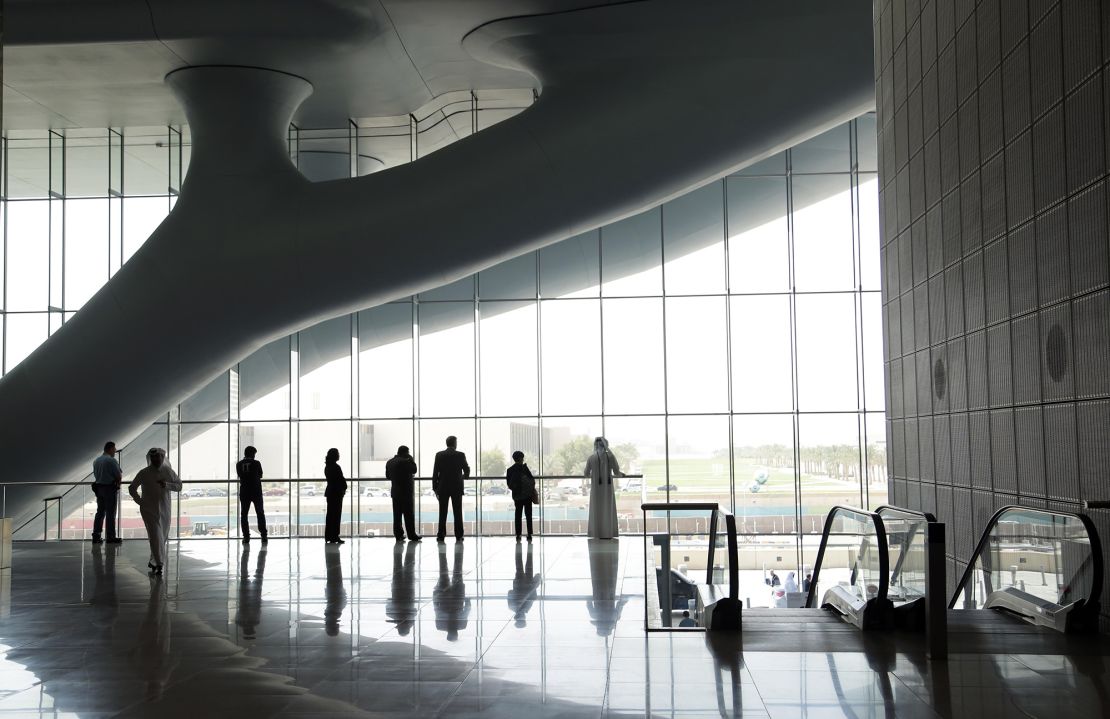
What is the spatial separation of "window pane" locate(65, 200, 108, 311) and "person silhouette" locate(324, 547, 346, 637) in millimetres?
12177

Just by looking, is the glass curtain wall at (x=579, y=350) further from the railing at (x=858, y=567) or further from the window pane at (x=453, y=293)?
the railing at (x=858, y=567)

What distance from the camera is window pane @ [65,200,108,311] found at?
22750mm

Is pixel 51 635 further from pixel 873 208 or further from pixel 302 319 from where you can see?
pixel 873 208

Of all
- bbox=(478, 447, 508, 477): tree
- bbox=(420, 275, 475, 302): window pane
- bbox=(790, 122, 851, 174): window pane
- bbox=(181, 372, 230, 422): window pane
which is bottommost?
bbox=(478, 447, 508, 477): tree

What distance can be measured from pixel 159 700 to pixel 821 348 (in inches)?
702

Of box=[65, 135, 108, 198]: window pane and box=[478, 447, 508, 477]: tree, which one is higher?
box=[65, 135, 108, 198]: window pane

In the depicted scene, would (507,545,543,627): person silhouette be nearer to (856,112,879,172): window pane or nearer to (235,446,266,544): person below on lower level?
(235,446,266,544): person below on lower level

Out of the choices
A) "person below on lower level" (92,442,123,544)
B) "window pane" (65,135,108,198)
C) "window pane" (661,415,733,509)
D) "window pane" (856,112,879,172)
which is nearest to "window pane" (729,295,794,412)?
"window pane" (661,415,733,509)

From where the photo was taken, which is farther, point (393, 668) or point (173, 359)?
point (173, 359)

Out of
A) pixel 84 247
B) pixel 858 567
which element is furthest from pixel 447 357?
pixel 858 567

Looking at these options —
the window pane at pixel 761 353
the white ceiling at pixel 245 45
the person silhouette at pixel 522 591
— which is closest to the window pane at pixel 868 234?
the window pane at pixel 761 353

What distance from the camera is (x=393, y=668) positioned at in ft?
20.1

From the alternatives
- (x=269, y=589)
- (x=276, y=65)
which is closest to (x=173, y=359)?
(x=276, y=65)

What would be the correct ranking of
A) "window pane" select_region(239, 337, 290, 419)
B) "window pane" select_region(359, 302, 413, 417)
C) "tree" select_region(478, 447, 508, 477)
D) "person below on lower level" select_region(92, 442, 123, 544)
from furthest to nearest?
"window pane" select_region(239, 337, 290, 419) → "tree" select_region(478, 447, 508, 477) → "window pane" select_region(359, 302, 413, 417) → "person below on lower level" select_region(92, 442, 123, 544)
